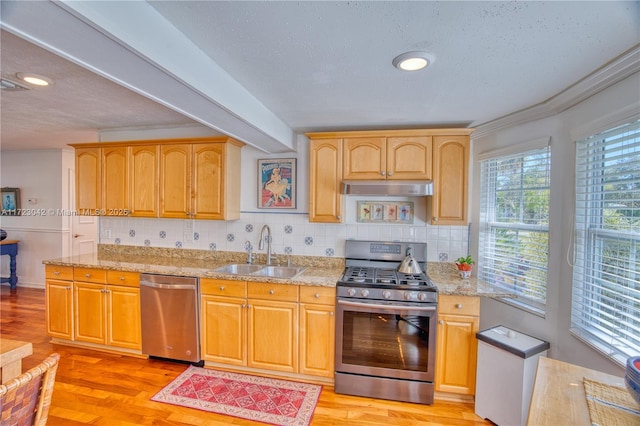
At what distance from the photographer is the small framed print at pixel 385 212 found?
2965 millimetres

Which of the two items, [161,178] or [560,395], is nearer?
[560,395]

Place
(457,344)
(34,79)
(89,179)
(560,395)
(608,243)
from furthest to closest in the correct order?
(89,179)
(457,344)
(34,79)
(608,243)
(560,395)

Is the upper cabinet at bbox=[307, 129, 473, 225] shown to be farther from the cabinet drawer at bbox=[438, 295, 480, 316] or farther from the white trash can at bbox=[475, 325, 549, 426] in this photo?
the white trash can at bbox=[475, 325, 549, 426]

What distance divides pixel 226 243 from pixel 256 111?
5.35 ft

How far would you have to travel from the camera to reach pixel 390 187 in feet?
8.47

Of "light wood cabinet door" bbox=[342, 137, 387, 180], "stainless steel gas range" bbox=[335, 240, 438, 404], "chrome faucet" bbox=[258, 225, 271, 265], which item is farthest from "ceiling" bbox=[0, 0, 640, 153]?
"stainless steel gas range" bbox=[335, 240, 438, 404]

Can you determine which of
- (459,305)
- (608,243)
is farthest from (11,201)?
(608,243)

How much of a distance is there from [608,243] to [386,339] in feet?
5.14

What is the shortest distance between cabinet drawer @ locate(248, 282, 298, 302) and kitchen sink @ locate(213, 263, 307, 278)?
1.19 ft

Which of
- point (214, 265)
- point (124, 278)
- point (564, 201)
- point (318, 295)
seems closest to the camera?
point (564, 201)

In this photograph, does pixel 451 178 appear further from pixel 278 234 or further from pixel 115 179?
pixel 115 179

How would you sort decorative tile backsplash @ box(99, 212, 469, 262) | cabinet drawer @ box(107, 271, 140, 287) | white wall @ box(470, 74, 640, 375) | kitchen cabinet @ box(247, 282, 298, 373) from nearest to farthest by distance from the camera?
white wall @ box(470, 74, 640, 375), kitchen cabinet @ box(247, 282, 298, 373), cabinet drawer @ box(107, 271, 140, 287), decorative tile backsplash @ box(99, 212, 469, 262)

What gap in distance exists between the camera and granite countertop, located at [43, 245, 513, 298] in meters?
2.42

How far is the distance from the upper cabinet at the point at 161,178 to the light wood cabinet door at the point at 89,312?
2.61ft
